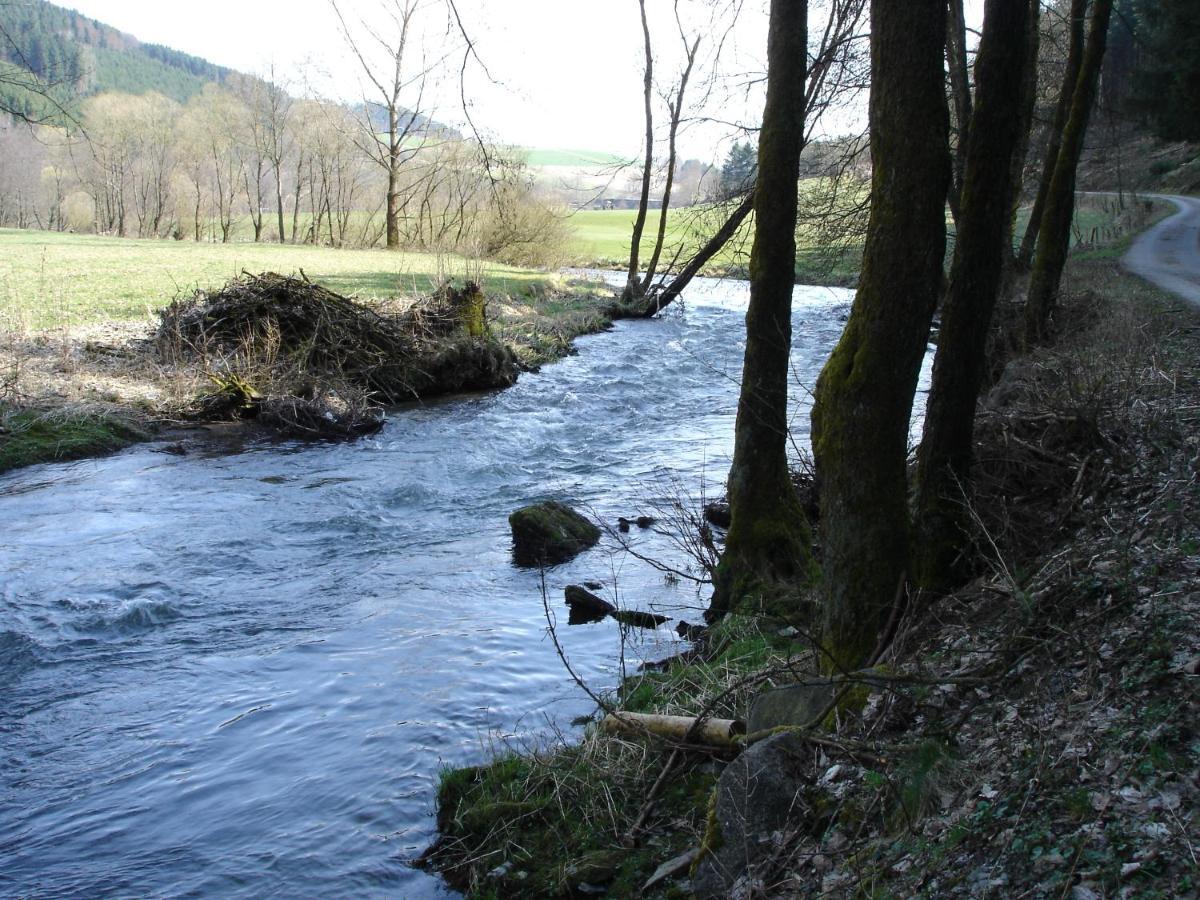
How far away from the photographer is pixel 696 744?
205 inches

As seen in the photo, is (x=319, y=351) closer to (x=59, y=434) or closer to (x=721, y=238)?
(x=59, y=434)

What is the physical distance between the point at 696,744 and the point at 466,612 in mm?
3856

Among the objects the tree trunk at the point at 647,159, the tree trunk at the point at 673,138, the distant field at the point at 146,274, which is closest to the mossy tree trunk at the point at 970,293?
the distant field at the point at 146,274

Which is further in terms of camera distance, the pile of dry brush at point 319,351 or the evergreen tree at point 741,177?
the pile of dry brush at point 319,351

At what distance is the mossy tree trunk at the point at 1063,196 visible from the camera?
14.1m

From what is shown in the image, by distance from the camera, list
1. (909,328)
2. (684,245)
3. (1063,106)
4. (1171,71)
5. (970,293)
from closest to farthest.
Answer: (909,328) < (970,293) < (1063,106) < (684,245) < (1171,71)

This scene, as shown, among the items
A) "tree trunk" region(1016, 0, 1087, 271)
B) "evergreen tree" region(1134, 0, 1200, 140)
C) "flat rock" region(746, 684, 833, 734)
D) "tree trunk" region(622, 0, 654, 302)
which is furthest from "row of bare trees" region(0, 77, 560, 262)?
"flat rock" region(746, 684, 833, 734)

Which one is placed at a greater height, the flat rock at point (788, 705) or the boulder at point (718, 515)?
the flat rock at point (788, 705)

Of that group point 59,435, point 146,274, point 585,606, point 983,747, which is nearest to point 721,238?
point 585,606

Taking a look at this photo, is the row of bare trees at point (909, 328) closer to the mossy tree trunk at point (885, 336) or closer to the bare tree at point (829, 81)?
the mossy tree trunk at point (885, 336)

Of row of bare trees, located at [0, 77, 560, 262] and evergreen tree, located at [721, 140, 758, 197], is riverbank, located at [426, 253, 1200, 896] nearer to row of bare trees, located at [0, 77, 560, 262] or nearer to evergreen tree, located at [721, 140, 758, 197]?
evergreen tree, located at [721, 140, 758, 197]

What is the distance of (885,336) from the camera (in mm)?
5047

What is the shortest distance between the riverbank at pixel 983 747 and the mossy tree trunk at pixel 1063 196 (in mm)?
8093

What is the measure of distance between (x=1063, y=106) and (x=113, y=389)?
1680 cm
